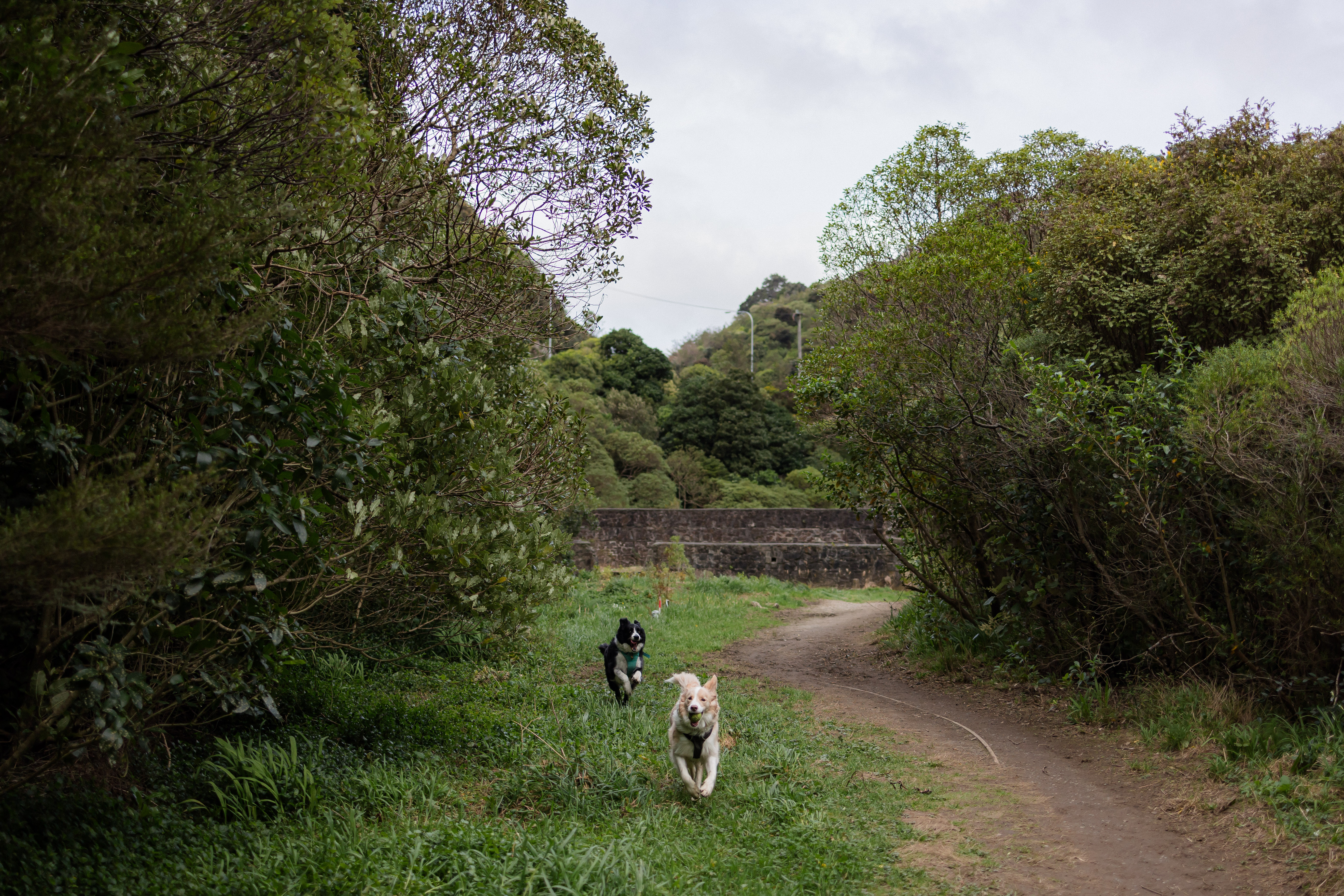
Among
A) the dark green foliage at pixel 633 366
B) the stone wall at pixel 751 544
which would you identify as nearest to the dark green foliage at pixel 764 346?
the dark green foliage at pixel 633 366

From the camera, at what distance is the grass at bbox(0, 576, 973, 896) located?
11.9 ft

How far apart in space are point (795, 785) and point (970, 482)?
412cm

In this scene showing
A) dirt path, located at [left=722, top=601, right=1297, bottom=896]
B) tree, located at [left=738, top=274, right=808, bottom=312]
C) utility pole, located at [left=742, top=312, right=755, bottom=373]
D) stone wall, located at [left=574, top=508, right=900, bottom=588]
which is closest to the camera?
dirt path, located at [left=722, top=601, right=1297, bottom=896]

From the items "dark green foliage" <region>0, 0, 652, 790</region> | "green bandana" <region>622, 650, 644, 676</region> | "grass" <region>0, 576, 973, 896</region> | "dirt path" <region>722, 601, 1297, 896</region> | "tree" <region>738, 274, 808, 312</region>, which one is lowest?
"dirt path" <region>722, 601, 1297, 896</region>

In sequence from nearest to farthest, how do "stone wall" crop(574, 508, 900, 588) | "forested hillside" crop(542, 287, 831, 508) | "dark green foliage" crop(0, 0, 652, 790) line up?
"dark green foliage" crop(0, 0, 652, 790) → "stone wall" crop(574, 508, 900, 588) → "forested hillside" crop(542, 287, 831, 508)

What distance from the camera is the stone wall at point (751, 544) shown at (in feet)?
67.8

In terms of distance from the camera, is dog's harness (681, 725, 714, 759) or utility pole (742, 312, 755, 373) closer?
dog's harness (681, 725, 714, 759)

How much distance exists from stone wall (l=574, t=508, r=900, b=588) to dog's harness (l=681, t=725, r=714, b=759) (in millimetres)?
15253

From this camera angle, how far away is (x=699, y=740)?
5.12 metres

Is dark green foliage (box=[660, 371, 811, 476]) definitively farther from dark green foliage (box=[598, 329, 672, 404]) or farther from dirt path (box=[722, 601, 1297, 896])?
dirt path (box=[722, 601, 1297, 896])

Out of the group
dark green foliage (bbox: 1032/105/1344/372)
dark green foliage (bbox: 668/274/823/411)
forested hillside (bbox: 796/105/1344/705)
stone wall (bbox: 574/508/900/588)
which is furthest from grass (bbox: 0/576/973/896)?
dark green foliage (bbox: 668/274/823/411)

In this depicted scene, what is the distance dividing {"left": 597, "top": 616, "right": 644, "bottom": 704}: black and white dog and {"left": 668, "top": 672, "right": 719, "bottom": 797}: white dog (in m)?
1.95

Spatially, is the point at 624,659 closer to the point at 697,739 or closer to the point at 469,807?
the point at 697,739

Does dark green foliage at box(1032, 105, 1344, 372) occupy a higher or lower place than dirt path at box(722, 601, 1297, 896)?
higher
